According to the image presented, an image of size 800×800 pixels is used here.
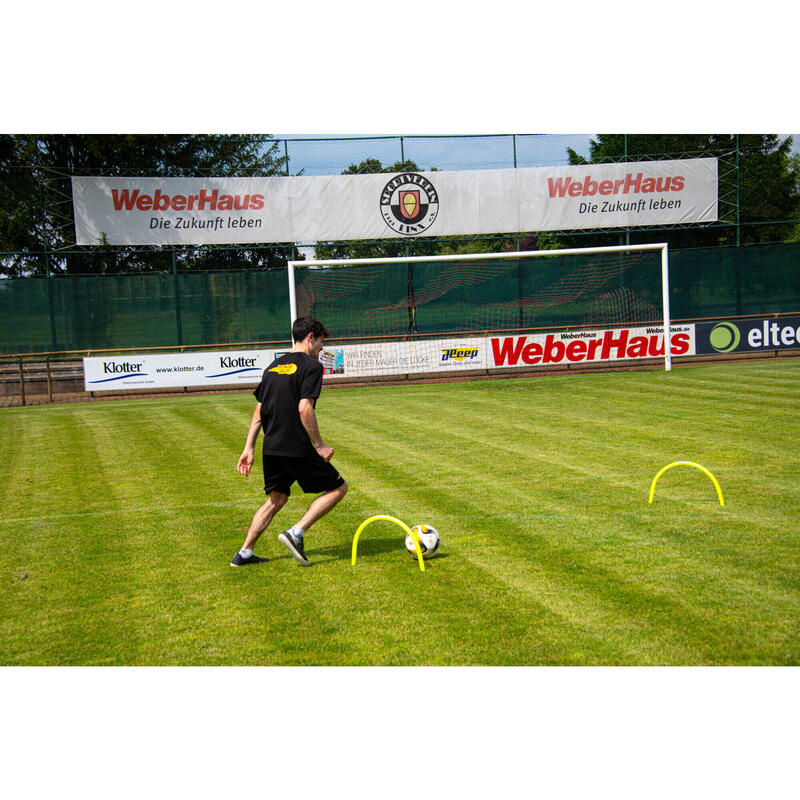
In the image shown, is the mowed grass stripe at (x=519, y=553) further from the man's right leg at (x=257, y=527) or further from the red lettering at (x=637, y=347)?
the red lettering at (x=637, y=347)

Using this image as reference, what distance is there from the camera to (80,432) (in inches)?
611

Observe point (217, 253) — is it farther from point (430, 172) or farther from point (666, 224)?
point (666, 224)

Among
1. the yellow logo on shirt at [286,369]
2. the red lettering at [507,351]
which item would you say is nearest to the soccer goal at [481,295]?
the red lettering at [507,351]

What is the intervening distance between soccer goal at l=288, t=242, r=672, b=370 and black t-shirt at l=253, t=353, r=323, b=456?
1923cm

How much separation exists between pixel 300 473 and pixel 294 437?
0.33 meters

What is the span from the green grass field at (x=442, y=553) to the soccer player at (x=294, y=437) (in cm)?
39

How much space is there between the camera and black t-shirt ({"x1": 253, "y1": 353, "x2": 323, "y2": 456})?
247 inches

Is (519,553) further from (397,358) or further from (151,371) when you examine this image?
(151,371)

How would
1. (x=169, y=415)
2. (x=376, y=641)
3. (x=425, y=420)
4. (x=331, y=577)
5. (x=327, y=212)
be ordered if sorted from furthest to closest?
(x=327, y=212) < (x=169, y=415) < (x=425, y=420) < (x=331, y=577) < (x=376, y=641)

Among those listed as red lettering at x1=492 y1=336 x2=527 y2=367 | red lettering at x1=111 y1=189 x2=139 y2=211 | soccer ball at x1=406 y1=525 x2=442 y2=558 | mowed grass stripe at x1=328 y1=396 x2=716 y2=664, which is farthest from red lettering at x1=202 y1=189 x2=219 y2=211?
soccer ball at x1=406 y1=525 x2=442 y2=558

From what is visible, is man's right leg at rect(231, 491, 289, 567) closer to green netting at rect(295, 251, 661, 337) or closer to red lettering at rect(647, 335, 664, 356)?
green netting at rect(295, 251, 661, 337)

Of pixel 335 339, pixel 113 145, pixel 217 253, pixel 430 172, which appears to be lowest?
pixel 335 339

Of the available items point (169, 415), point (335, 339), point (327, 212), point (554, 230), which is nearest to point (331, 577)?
point (169, 415)

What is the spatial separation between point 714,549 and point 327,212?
23.9 m
